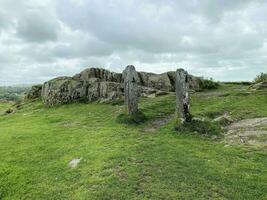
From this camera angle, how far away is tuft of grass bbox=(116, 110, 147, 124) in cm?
2766

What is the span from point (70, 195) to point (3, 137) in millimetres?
13952

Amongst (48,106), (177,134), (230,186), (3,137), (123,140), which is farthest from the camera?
(48,106)

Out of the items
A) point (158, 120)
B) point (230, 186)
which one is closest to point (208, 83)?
point (158, 120)

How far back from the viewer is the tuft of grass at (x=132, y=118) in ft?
90.7

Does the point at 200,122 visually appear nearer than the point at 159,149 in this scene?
No

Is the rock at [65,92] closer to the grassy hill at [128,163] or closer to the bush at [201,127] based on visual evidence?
the grassy hill at [128,163]

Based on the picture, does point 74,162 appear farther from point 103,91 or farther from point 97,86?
point 97,86

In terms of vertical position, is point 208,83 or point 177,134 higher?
point 208,83

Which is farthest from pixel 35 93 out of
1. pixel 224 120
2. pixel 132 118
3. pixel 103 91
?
pixel 224 120

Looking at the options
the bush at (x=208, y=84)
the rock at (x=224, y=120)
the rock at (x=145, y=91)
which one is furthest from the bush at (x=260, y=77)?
the rock at (x=224, y=120)

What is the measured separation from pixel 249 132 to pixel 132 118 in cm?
924

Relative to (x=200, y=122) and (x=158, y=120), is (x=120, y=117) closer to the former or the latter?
(x=158, y=120)

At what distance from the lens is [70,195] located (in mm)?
14867

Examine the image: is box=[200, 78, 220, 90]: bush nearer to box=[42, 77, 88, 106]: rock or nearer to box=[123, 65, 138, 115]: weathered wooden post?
box=[42, 77, 88, 106]: rock
